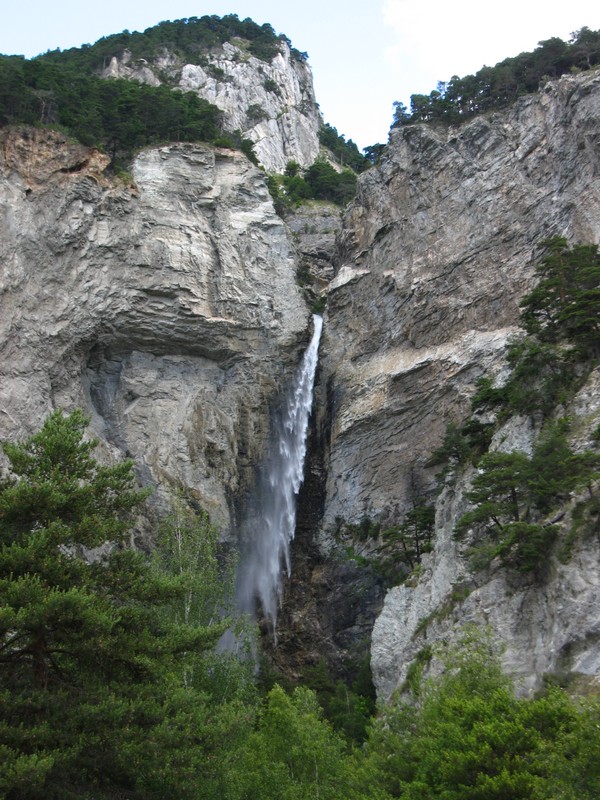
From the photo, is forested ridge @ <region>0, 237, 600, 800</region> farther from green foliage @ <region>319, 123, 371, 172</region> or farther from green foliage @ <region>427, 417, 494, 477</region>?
green foliage @ <region>319, 123, 371, 172</region>

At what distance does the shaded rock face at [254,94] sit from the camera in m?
60.4

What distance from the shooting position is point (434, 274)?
3575cm

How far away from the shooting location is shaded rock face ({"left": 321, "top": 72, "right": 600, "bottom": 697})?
32750mm

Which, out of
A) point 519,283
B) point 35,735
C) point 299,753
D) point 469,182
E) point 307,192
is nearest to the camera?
point 35,735

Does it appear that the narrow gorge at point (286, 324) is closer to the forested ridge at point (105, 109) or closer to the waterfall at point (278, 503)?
the waterfall at point (278, 503)

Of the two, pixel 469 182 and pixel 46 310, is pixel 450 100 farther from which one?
pixel 46 310

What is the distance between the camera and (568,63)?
3866 centimetres

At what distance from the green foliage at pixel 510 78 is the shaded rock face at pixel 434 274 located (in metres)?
1.68

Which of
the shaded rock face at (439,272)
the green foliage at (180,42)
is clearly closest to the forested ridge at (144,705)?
the shaded rock face at (439,272)

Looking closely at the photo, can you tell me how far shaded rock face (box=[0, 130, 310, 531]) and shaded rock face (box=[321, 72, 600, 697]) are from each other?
3.91m

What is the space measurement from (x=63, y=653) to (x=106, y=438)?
2184 centimetres

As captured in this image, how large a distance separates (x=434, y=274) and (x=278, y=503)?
1296 centimetres

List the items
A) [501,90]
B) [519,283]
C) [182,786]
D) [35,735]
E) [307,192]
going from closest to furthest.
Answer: [35,735] → [182,786] → [519,283] → [501,90] → [307,192]

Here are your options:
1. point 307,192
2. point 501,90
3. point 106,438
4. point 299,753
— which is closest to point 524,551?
point 299,753
